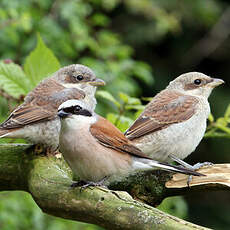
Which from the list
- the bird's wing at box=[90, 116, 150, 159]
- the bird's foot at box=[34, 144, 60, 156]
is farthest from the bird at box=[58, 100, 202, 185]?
the bird's foot at box=[34, 144, 60, 156]

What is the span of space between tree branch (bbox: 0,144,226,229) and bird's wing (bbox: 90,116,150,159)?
234 millimetres

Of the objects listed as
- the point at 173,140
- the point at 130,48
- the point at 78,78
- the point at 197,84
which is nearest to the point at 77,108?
the point at 173,140

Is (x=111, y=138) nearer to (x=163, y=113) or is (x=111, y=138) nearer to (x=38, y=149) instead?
(x=38, y=149)

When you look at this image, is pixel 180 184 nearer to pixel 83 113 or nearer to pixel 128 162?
pixel 128 162

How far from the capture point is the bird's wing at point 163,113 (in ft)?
13.3

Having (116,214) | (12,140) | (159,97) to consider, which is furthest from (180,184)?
(12,140)

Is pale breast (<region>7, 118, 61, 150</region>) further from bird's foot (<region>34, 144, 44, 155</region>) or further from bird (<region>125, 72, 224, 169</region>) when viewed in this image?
bird (<region>125, 72, 224, 169</region>)

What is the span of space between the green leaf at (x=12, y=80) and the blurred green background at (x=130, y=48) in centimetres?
12

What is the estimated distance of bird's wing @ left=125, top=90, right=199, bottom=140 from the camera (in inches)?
159

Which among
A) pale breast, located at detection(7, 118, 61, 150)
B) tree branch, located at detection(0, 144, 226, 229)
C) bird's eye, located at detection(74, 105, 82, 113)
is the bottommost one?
tree branch, located at detection(0, 144, 226, 229)

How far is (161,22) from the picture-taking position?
23.7ft

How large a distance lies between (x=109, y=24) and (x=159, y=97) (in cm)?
477

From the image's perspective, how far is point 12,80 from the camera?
4156mm

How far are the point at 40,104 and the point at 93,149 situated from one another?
0.93 metres
